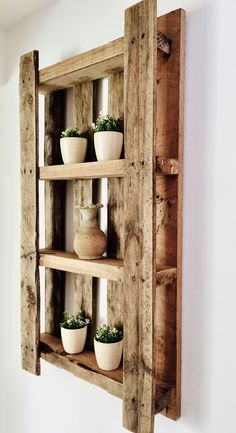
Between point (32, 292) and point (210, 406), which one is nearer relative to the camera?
point (210, 406)

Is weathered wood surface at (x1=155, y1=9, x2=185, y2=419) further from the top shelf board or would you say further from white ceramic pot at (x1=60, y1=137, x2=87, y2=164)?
white ceramic pot at (x1=60, y1=137, x2=87, y2=164)

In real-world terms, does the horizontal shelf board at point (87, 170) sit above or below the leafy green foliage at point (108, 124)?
below

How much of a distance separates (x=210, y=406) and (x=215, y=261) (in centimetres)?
46

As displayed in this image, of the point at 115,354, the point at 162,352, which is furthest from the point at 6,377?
the point at 162,352

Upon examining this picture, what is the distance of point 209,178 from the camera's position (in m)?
1.18

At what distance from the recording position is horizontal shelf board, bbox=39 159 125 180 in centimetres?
124

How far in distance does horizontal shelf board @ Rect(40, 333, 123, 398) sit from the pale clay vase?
41 cm

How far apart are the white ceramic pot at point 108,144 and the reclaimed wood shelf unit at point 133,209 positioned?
0.04m

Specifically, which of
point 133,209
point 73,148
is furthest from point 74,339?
point 73,148

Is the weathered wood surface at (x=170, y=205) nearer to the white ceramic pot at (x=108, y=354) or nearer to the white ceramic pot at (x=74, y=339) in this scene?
the white ceramic pot at (x=108, y=354)

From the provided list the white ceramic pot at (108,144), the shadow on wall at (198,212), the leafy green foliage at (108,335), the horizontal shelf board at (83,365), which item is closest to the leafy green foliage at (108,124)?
the white ceramic pot at (108,144)

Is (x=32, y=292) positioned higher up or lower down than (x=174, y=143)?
lower down

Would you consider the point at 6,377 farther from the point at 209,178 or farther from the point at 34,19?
the point at 34,19

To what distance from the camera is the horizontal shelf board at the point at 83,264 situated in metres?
1.25
